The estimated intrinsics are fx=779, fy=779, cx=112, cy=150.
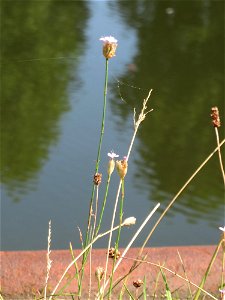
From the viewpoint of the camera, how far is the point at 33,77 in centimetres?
Result: 364

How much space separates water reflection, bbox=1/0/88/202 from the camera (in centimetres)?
283

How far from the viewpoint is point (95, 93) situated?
134 inches

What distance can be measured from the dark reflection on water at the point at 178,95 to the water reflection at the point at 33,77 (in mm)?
299

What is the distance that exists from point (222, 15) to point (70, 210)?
3247mm

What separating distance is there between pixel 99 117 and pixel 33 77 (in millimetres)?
663

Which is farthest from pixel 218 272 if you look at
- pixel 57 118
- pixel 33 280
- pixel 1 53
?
pixel 1 53

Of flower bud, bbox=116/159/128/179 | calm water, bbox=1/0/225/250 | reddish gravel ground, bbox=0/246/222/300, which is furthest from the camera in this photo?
calm water, bbox=1/0/225/250

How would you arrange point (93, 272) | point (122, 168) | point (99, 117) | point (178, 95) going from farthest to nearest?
1. point (178, 95)
2. point (99, 117)
3. point (93, 272)
4. point (122, 168)

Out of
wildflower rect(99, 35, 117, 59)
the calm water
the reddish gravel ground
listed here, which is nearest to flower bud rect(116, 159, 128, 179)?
wildflower rect(99, 35, 117, 59)

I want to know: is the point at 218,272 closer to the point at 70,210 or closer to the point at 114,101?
the point at 70,210

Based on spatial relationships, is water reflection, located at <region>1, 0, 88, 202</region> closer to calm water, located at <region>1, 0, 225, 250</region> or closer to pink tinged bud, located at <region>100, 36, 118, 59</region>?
calm water, located at <region>1, 0, 225, 250</region>

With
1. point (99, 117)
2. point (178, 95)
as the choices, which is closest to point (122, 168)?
point (99, 117)

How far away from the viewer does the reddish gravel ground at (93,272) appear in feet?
3.97

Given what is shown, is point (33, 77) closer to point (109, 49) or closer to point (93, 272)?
point (93, 272)
